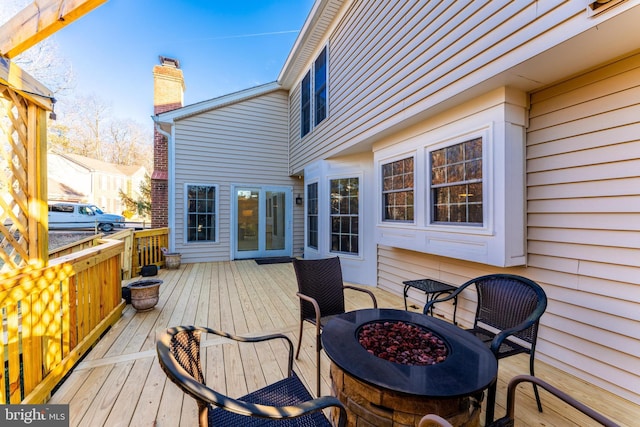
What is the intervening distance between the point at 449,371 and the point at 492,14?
115 inches

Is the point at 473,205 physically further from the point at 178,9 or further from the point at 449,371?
the point at 178,9

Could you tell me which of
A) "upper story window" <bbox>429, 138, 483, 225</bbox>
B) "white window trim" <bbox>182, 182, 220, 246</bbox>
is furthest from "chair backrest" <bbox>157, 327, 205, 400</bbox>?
"white window trim" <bbox>182, 182, 220, 246</bbox>

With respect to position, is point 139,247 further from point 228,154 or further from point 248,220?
point 228,154

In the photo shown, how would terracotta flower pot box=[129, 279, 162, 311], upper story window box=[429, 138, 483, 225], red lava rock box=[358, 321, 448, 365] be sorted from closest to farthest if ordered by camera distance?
red lava rock box=[358, 321, 448, 365] → upper story window box=[429, 138, 483, 225] → terracotta flower pot box=[129, 279, 162, 311]

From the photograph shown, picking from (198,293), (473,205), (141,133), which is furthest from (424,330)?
(141,133)

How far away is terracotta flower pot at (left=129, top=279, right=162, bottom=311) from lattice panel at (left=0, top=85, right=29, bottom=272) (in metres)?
1.68

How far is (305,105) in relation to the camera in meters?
6.98

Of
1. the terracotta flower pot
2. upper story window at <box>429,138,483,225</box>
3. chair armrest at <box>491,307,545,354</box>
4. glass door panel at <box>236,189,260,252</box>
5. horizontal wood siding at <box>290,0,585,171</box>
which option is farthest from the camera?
glass door panel at <box>236,189,260,252</box>

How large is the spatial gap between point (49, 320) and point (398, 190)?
A: 4185mm

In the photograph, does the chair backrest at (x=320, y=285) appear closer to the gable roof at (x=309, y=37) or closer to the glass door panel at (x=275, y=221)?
the gable roof at (x=309, y=37)

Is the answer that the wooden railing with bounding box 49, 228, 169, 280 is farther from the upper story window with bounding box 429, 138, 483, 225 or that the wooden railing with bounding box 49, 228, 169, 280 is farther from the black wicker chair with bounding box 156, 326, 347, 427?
the upper story window with bounding box 429, 138, 483, 225

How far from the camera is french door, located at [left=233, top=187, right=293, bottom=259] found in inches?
296

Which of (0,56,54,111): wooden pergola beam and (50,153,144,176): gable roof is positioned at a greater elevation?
(50,153,144,176): gable roof

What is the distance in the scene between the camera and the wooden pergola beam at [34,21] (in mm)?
1815
